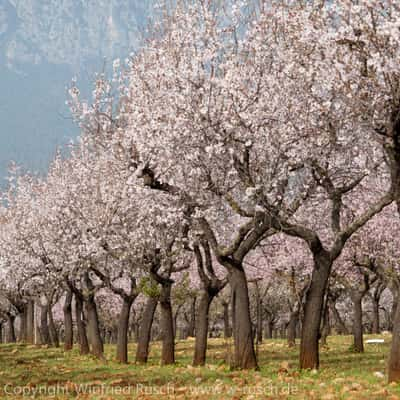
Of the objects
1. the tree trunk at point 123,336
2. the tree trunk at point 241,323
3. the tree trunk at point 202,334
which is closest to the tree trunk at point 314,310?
the tree trunk at point 241,323

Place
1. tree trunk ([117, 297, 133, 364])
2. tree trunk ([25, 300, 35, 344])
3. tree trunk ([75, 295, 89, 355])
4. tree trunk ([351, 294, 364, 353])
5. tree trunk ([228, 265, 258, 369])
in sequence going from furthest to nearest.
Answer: tree trunk ([25, 300, 35, 344]), tree trunk ([75, 295, 89, 355]), tree trunk ([351, 294, 364, 353]), tree trunk ([117, 297, 133, 364]), tree trunk ([228, 265, 258, 369])

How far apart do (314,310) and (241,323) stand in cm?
319

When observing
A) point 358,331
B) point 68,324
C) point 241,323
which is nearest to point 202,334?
point 241,323

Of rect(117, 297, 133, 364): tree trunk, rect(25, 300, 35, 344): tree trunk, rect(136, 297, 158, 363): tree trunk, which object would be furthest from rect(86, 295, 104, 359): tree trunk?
rect(25, 300, 35, 344): tree trunk

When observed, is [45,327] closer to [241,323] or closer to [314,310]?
[241,323]

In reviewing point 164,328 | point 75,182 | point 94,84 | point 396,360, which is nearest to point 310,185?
point 396,360

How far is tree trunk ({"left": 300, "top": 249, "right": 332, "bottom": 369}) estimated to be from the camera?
21.0m

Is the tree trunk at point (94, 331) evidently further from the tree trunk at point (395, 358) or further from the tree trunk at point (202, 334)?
the tree trunk at point (395, 358)

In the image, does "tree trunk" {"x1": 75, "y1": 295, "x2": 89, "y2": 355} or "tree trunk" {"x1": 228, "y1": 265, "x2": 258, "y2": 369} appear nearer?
"tree trunk" {"x1": 228, "y1": 265, "x2": 258, "y2": 369}

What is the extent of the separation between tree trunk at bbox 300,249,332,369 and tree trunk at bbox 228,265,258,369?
2.32 metres

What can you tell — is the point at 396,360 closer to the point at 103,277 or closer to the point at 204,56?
the point at 204,56

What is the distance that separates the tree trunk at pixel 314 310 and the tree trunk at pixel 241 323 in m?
2.32

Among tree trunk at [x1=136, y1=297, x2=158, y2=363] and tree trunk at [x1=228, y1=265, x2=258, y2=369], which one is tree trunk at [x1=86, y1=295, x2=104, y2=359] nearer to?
tree trunk at [x1=136, y1=297, x2=158, y2=363]

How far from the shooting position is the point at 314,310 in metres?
21.0
